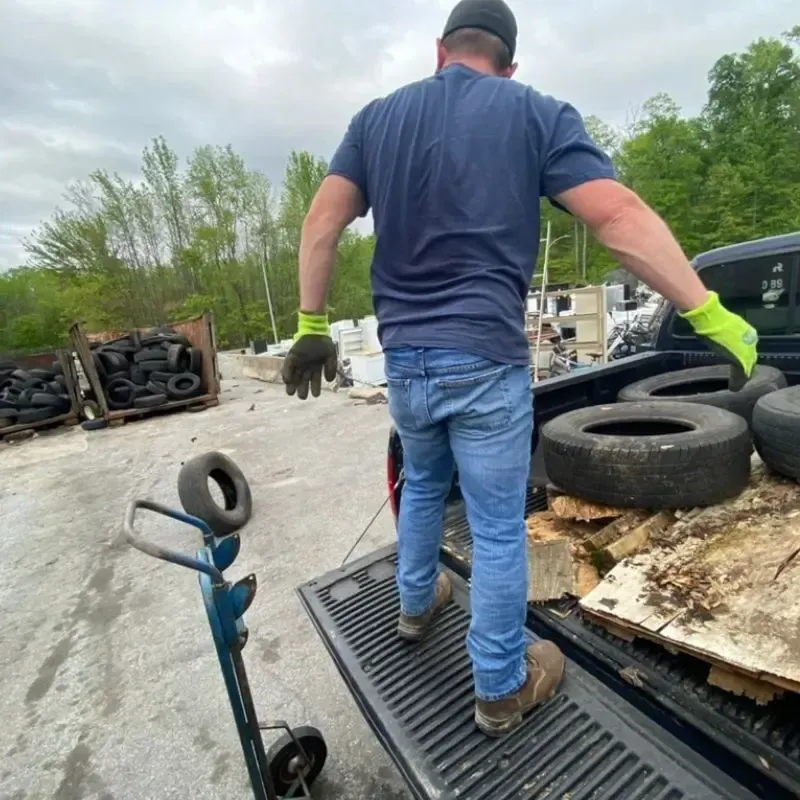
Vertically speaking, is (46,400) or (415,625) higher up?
(415,625)

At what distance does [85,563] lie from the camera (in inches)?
164

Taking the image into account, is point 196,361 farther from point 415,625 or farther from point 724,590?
point 724,590

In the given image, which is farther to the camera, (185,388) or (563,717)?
(185,388)

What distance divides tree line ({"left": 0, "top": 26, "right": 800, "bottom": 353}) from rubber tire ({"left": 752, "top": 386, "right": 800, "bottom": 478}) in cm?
2365

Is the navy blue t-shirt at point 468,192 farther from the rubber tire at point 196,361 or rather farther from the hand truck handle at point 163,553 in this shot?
the rubber tire at point 196,361

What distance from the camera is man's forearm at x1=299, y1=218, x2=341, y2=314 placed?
5.21 feet

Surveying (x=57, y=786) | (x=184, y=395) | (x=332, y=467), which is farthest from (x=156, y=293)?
(x=57, y=786)

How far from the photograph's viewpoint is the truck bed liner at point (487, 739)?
1150 millimetres

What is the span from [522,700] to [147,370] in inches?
394

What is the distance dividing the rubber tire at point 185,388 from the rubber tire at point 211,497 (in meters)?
5.74

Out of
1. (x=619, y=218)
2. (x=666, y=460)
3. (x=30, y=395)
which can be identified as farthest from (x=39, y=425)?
(x=619, y=218)

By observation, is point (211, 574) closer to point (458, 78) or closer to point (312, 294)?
point (312, 294)

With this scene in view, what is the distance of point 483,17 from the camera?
4.84ft

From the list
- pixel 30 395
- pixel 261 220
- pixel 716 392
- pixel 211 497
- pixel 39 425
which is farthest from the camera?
pixel 261 220
